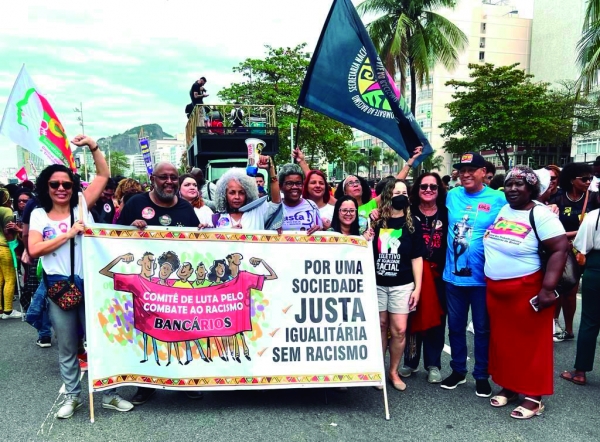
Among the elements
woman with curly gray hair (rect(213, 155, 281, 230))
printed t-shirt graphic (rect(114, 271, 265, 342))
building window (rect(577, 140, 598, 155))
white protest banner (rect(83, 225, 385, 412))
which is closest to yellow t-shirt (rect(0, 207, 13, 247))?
white protest banner (rect(83, 225, 385, 412))

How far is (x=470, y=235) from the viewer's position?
399cm

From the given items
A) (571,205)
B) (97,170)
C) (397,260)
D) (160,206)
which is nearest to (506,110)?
(571,205)

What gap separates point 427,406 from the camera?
3.79m

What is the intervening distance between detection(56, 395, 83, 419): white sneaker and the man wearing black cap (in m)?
3.05

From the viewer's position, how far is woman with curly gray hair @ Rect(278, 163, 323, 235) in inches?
167

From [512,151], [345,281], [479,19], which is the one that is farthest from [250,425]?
[479,19]

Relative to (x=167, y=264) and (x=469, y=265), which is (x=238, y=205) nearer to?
(x=167, y=264)

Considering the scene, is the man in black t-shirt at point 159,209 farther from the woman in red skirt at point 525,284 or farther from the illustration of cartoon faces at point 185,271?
the woman in red skirt at point 525,284

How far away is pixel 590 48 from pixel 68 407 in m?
14.9

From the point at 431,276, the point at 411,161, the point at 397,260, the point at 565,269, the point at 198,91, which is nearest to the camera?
the point at 565,269

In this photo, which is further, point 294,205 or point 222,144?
point 222,144

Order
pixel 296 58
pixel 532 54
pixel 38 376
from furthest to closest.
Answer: pixel 532 54 < pixel 296 58 < pixel 38 376

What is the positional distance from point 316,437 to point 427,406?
3.45ft

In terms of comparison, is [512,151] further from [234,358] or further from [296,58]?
[234,358]
